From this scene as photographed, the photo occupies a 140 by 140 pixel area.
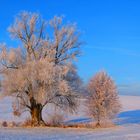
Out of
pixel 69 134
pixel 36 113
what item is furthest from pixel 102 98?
pixel 69 134

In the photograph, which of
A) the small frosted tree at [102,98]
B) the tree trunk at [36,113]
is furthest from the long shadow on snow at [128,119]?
the tree trunk at [36,113]

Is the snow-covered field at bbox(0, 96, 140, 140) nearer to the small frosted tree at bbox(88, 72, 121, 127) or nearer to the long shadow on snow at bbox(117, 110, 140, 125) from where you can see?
the small frosted tree at bbox(88, 72, 121, 127)

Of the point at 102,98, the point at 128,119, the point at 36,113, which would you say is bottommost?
the point at 128,119

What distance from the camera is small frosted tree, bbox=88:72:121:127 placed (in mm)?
45438

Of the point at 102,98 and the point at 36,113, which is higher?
the point at 102,98

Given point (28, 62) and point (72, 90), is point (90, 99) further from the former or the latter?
point (28, 62)

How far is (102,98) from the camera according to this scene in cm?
4566

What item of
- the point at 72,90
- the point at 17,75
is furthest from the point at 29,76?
the point at 72,90

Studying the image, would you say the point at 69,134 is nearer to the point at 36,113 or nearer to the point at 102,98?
the point at 36,113

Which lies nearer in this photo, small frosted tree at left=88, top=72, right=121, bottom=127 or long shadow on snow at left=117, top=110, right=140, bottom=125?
small frosted tree at left=88, top=72, right=121, bottom=127

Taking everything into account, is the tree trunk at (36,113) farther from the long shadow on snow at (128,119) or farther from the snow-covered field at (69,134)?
the long shadow on snow at (128,119)

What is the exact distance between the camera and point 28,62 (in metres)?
39.3

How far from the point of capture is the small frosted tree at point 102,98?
1789 inches

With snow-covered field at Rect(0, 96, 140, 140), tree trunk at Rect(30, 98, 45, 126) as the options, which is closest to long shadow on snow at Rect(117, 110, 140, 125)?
snow-covered field at Rect(0, 96, 140, 140)
